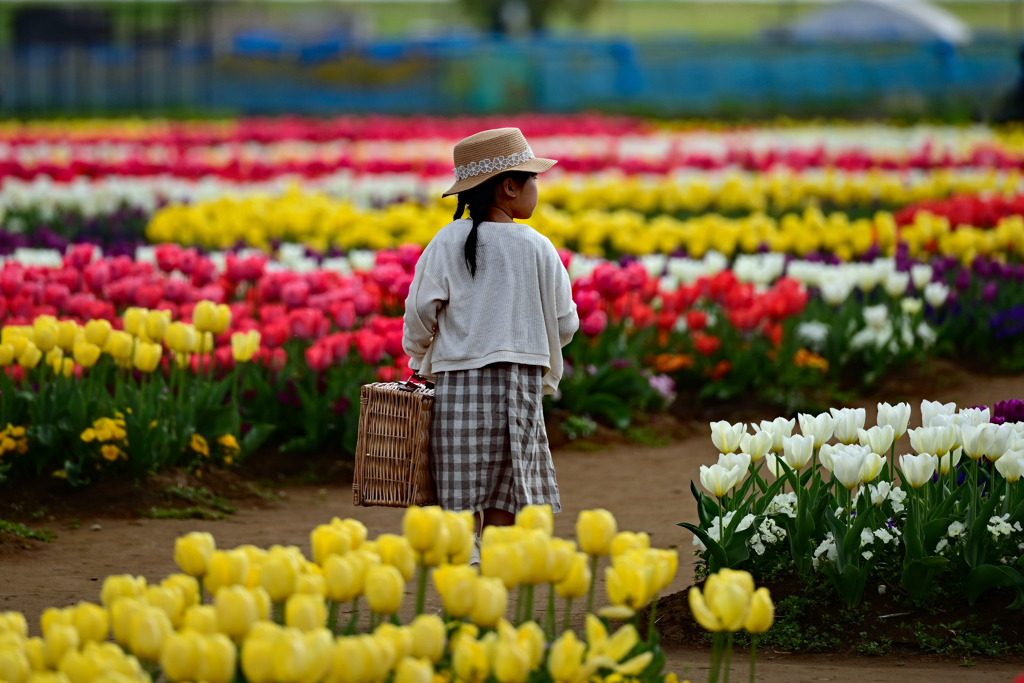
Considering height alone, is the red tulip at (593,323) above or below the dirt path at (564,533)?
above

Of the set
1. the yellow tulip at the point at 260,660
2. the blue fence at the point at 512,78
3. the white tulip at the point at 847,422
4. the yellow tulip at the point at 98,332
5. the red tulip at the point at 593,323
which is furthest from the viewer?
the blue fence at the point at 512,78

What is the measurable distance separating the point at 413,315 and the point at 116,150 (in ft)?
51.3

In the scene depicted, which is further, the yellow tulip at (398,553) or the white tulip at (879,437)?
the white tulip at (879,437)

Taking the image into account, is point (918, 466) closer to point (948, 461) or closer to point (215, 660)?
point (948, 461)

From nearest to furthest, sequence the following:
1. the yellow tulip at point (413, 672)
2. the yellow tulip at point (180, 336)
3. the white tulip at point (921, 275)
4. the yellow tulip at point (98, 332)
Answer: the yellow tulip at point (413, 672), the yellow tulip at point (98, 332), the yellow tulip at point (180, 336), the white tulip at point (921, 275)

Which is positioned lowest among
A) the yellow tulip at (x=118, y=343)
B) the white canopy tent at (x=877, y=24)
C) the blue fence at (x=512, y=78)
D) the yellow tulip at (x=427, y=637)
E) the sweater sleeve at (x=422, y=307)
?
the yellow tulip at (x=427, y=637)

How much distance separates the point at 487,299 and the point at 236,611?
176cm

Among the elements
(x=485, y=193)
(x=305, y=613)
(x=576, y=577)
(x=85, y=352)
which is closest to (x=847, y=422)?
(x=485, y=193)

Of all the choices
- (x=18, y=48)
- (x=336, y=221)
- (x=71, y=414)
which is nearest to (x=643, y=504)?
(x=71, y=414)

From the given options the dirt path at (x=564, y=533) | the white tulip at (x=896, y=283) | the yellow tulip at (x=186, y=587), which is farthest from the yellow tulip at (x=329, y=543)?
the white tulip at (x=896, y=283)

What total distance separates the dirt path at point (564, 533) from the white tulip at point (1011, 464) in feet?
1.67

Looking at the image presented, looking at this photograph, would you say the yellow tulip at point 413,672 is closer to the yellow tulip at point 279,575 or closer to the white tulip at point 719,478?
the yellow tulip at point 279,575

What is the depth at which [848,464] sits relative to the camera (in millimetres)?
3455

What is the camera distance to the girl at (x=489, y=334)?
376 centimetres
